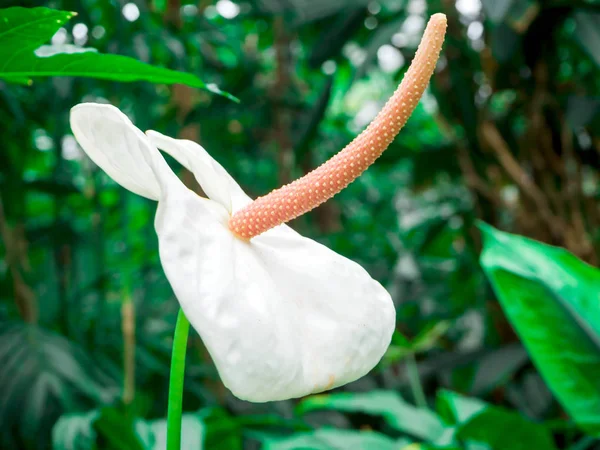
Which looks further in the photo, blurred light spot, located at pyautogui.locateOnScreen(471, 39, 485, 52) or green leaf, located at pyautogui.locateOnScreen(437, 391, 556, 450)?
blurred light spot, located at pyautogui.locateOnScreen(471, 39, 485, 52)

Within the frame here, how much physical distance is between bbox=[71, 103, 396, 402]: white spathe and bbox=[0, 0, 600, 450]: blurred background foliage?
30 centimetres

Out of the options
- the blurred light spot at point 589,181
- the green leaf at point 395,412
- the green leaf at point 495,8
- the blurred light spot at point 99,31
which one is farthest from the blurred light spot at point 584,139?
the blurred light spot at point 99,31

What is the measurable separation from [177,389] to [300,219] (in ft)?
3.55

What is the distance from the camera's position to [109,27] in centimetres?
71

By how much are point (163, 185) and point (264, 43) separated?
134cm

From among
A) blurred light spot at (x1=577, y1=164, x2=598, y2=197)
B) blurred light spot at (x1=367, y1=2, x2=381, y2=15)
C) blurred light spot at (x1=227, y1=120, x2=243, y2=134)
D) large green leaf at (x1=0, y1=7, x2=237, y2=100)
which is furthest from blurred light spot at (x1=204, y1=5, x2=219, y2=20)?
large green leaf at (x1=0, y1=7, x2=237, y2=100)

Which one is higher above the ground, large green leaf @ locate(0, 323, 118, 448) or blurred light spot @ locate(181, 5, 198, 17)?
blurred light spot @ locate(181, 5, 198, 17)

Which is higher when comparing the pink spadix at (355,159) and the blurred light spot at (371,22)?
the pink spadix at (355,159)

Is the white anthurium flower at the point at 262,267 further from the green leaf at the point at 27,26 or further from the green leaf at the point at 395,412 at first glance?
the green leaf at the point at 395,412

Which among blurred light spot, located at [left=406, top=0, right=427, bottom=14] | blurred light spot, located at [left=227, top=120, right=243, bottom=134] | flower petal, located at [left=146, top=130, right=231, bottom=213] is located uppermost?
flower petal, located at [left=146, top=130, right=231, bottom=213]

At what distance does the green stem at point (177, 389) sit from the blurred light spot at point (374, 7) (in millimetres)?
884

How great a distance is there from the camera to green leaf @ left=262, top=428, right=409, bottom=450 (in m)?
0.54

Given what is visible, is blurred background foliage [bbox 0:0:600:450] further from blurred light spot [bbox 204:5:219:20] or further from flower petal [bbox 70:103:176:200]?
flower petal [bbox 70:103:176:200]

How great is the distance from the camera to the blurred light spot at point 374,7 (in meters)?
0.97
